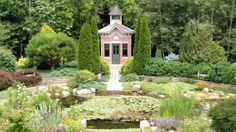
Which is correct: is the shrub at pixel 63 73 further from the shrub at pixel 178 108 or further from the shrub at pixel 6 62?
the shrub at pixel 178 108

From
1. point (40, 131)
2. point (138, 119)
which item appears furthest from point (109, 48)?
point (40, 131)

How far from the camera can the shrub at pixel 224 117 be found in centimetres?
1096

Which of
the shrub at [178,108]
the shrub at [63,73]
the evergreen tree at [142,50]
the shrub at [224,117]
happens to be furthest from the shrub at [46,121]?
the evergreen tree at [142,50]

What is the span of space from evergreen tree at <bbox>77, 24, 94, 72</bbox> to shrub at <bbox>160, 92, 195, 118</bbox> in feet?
45.5

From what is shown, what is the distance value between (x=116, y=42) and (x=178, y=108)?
77.1ft

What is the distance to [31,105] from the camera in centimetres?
1493

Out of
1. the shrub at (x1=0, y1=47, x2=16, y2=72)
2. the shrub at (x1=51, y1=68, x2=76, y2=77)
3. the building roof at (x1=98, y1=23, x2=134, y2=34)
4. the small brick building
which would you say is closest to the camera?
the shrub at (x1=0, y1=47, x2=16, y2=72)

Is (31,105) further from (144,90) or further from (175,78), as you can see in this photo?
(175,78)

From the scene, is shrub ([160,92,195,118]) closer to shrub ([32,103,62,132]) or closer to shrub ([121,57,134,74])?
shrub ([32,103,62,132])

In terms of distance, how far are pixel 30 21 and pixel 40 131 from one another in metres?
25.6

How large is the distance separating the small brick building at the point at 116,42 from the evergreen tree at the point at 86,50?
8.61 metres

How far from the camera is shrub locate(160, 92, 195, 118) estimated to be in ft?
47.1

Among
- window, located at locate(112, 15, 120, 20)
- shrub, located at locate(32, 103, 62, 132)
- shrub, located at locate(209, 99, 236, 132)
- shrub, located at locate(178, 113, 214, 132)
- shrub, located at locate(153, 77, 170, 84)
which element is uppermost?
window, located at locate(112, 15, 120, 20)

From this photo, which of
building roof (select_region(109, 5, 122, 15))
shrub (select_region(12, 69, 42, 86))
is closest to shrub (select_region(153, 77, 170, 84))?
shrub (select_region(12, 69, 42, 86))
